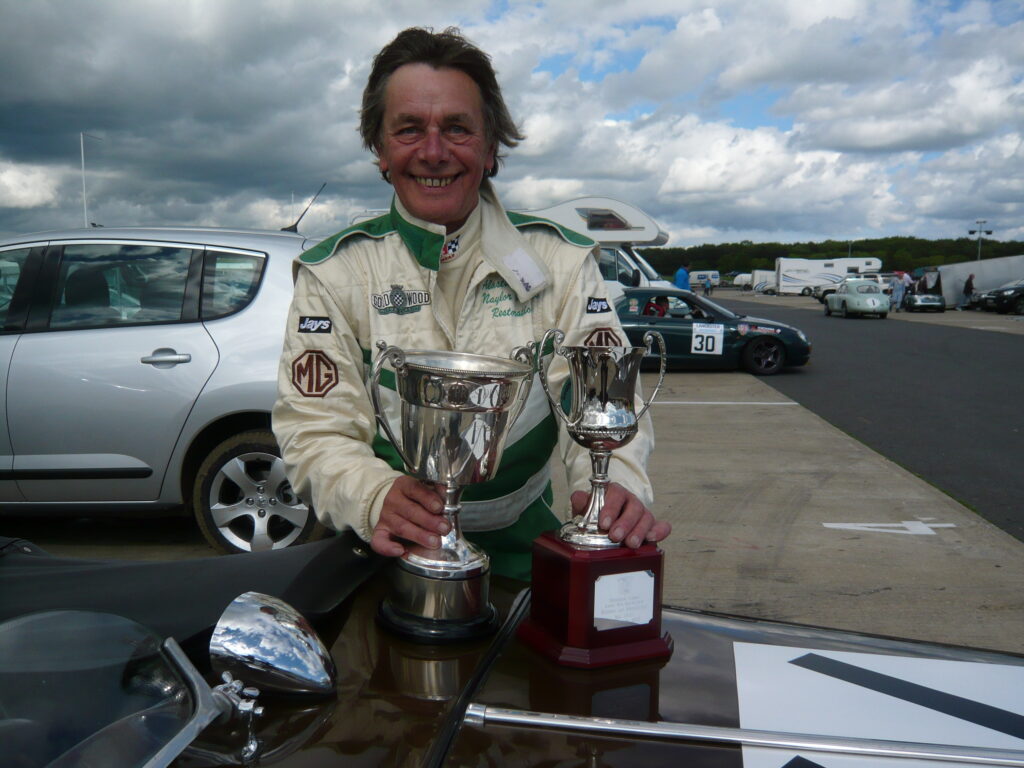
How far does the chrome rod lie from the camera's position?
0.96 meters

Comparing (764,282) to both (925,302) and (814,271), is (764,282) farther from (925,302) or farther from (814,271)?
(925,302)

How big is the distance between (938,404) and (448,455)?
9942 millimetres

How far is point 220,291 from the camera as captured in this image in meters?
4.29

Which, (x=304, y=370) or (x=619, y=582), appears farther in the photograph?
(x=304, y=370)

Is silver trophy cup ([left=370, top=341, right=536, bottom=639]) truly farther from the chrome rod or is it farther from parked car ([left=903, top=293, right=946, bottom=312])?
parked car ([left=903, top=293, right=946, bottom=312])

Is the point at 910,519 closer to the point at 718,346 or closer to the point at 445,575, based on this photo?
the point at 445,575

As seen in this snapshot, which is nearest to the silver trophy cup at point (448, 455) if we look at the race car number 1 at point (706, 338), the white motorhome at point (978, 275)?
the race car number 1 at point (706, 338)

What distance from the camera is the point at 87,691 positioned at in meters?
0.93

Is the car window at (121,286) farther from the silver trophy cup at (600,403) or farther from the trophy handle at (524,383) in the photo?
the silver trophy cup at (600,403)

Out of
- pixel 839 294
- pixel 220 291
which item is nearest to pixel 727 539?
pixel 220 291

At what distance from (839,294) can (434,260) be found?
1261 inches

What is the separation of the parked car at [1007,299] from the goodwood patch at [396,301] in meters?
33.1

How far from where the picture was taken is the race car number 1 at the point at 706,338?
508 inches

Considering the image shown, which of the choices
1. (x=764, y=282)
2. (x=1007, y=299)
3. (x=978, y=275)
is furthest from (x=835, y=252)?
(x=1007, y=299)
